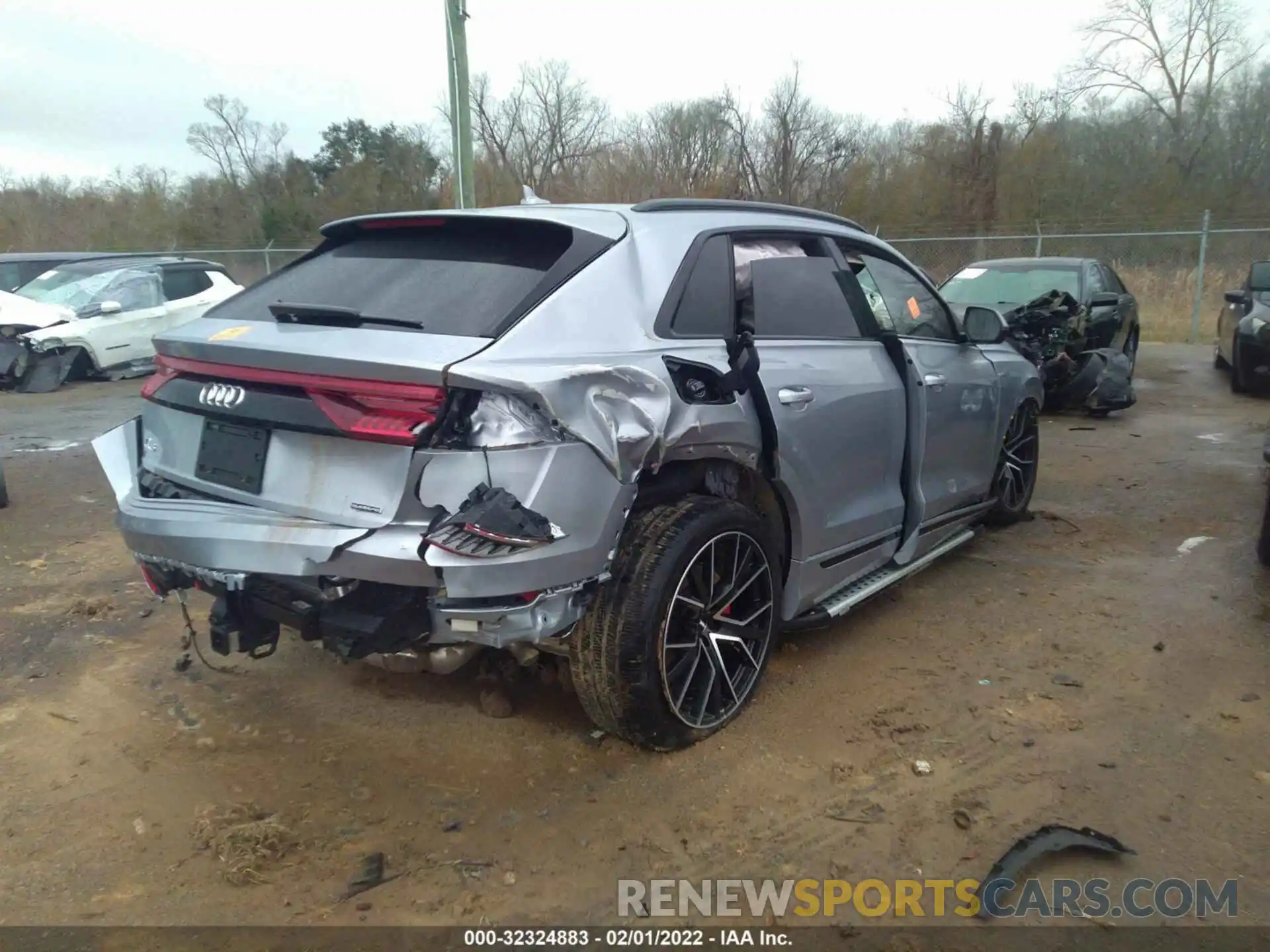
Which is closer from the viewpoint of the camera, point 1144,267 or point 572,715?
point 572,715

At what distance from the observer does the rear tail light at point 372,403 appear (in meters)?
2.42

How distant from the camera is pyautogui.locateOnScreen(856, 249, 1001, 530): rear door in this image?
4152 mm

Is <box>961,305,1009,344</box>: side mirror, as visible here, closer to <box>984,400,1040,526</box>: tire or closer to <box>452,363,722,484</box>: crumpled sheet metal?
<box>984,400,1040,526</box>: tire

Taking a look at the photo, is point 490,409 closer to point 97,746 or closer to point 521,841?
point 521,841

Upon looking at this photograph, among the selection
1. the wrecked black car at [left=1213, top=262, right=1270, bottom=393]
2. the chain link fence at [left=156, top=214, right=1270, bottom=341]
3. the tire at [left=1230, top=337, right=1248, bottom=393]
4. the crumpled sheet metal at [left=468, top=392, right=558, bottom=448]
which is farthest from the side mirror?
the chain link fence at [left=156, top=214, right=1270, bottom=341]

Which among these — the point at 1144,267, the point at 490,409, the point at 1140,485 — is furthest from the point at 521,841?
the point at 1144,267

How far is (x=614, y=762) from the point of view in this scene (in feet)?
10.1

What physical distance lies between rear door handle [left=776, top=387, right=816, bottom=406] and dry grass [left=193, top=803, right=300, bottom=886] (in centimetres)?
212

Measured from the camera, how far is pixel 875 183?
26188mm

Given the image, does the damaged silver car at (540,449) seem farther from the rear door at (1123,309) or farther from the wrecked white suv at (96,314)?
the wrecked white suv at (96,314)

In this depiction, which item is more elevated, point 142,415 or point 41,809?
point 142,415

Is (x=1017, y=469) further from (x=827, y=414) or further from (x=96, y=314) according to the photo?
(x=96, y=314)

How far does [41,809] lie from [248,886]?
0.87 meters

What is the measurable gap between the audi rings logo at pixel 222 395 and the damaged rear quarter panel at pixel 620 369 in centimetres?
81
